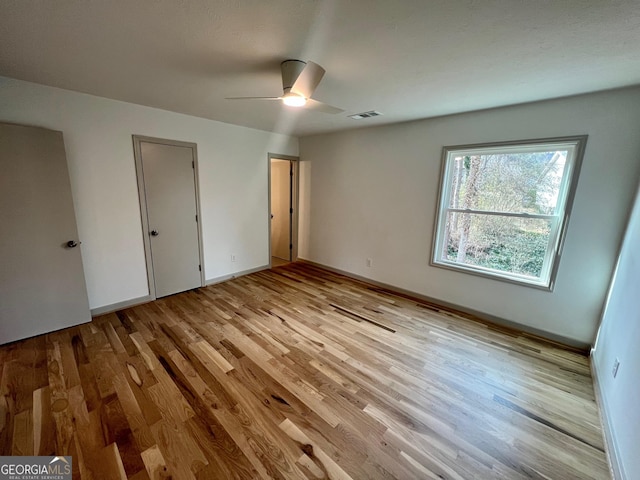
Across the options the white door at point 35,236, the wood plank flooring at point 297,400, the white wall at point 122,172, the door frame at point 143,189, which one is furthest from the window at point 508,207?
the white door at point 35,236

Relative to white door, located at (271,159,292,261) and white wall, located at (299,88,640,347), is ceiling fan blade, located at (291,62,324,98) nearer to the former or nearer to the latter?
white wall, located at (299,88,640,347)

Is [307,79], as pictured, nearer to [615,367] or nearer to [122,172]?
[122,172]

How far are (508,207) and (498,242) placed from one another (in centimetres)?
43

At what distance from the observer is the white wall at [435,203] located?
7.44 feet

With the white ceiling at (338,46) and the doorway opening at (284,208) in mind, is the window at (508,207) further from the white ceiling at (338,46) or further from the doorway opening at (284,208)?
the doorway opening at (284,208)

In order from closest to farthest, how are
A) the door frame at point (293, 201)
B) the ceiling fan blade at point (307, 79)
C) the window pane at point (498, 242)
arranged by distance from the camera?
the ceiling fan blade at point (307, 79) → the window pane at point (498, 242) → the door frame at point (293, 201)

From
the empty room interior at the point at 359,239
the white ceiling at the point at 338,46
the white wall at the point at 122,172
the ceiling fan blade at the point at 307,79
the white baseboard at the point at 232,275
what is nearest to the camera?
the white ceiling at the point at 338,46

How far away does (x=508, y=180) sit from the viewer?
2852mm

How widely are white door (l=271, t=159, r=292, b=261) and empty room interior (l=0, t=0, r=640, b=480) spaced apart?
0.99 meters

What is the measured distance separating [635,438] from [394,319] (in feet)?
6.22

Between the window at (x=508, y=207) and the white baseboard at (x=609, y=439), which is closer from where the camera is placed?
the white baseboard at (x=609, y=439)

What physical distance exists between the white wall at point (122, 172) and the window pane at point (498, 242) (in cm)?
322

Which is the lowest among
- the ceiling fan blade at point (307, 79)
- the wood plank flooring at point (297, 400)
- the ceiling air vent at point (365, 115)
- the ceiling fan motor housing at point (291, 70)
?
the wood plank flooring at point (297, 400)

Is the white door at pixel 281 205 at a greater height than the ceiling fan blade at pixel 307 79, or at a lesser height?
lesser
